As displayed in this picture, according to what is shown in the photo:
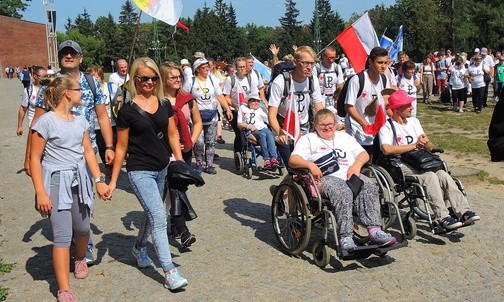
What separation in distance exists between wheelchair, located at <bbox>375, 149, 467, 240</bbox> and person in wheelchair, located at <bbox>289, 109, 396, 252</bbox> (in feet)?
1.29

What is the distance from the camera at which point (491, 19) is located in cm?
5538

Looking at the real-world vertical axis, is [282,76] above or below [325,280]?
above

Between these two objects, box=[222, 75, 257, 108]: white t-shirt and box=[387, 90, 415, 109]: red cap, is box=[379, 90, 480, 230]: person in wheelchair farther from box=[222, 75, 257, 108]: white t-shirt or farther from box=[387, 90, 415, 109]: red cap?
box=[222, 75, 257, 108]: white t-shirt

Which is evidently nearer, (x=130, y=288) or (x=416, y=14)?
(x=130, y=288)

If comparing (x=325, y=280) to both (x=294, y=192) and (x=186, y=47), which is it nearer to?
(x=294, y=192)

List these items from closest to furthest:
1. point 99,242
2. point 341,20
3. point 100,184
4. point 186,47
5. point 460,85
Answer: point 100,184, point 99,242, point 460,85, point 186,47, point 341,20

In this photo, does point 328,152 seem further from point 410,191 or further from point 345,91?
point 345,91

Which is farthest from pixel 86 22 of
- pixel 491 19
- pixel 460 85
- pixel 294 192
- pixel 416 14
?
pixel 294 192

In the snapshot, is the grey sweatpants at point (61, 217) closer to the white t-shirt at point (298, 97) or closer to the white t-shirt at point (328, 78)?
the white t-shirt at point (298, 97)

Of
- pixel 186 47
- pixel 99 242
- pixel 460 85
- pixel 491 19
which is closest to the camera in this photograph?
pixel 99 242

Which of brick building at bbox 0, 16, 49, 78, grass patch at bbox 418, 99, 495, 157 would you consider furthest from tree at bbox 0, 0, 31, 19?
grass patch at bbox 418, 99, 495, 157

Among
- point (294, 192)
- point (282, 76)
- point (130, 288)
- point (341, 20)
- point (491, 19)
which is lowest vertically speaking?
point (130, 288)

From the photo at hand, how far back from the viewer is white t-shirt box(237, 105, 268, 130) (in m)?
9.93

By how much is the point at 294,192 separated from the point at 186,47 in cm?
9795
